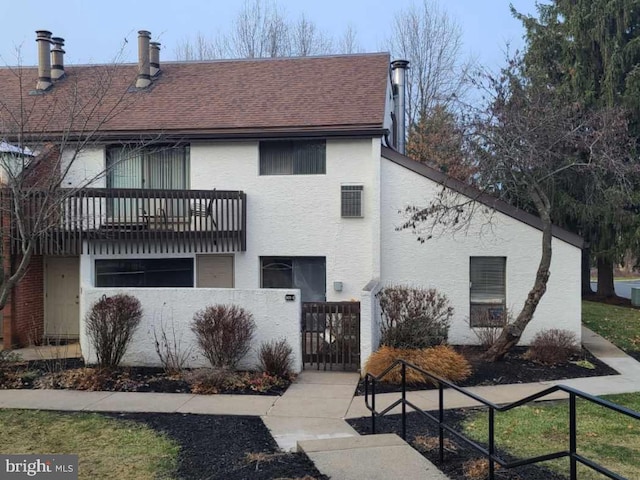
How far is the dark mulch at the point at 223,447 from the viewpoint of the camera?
520cm

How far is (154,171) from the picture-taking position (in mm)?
14281

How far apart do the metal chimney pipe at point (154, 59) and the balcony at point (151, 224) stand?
5406 millimetres

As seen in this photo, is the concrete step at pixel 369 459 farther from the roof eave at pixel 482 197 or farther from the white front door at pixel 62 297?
the white front door at pixel 62 297

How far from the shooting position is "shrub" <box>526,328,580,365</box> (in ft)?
35.0

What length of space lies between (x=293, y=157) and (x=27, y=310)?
7111 mm

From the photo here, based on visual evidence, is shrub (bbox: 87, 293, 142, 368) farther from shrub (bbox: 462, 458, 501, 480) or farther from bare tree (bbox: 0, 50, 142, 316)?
shrub (bbox: 462, 458, 501, 480)

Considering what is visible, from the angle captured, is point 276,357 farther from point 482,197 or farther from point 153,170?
point 153,170

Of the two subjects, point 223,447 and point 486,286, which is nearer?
point 223,447

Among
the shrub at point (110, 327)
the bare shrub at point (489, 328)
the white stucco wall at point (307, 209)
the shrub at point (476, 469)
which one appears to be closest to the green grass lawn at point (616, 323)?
the bare shrub at point (489, 328)

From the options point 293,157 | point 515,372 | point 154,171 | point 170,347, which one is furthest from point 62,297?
point 515,372

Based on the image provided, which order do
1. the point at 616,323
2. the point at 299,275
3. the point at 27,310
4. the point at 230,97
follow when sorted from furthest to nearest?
the point at 616,323 → the point at 230,97 → the point at 299,275 → the point at 27,310

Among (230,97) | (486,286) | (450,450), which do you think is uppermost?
(230,97)

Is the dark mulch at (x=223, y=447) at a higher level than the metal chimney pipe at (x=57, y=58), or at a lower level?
lower

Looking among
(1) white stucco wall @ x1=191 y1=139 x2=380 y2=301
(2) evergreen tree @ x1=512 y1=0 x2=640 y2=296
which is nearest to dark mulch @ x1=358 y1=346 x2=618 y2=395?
(1) white stucco wall @ x1=191 y1=139 x2=380 y2=301
